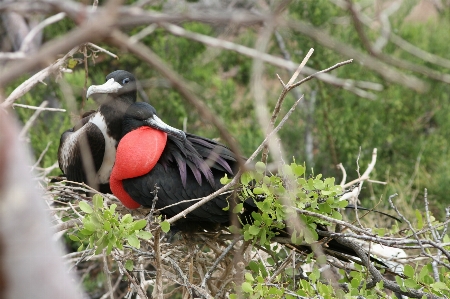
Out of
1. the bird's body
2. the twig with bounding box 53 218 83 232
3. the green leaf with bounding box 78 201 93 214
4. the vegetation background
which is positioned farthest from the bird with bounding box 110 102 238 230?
the vegetation background

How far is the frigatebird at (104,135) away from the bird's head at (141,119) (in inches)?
1.5

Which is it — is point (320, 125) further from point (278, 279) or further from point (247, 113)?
point (278, 279)

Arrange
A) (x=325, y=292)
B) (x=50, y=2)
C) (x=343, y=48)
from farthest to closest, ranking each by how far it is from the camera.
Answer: (x=325, y=292) → (x=343, y=48) → (x=50, y=2)

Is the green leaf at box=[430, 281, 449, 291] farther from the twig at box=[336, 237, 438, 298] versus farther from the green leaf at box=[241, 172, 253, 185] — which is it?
the green leaf at box=[241, 172, 253, 185]

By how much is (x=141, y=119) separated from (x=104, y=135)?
0.18 meters

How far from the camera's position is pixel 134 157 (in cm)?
200

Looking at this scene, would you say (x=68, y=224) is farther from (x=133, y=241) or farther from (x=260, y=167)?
(x=260, y=167)

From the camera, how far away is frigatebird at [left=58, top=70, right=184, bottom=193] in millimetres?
2242

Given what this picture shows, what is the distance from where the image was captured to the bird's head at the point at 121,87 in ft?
7.27

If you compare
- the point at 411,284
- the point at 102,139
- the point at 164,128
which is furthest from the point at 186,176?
the point at 411,284

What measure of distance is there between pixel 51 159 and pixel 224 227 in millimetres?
1502

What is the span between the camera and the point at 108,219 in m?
1.49

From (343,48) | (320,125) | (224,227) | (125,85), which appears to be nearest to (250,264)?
(224,227)

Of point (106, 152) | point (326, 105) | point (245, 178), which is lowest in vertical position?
point (326, 105)
